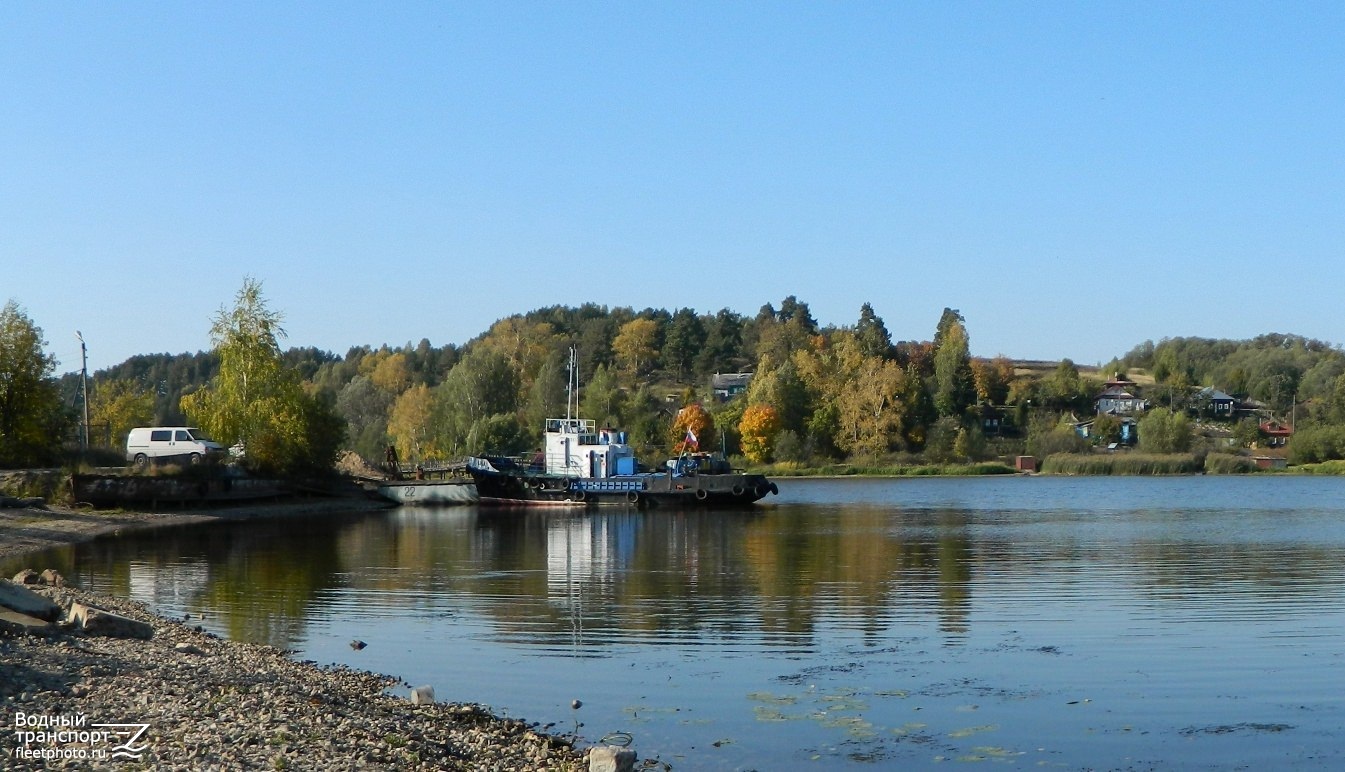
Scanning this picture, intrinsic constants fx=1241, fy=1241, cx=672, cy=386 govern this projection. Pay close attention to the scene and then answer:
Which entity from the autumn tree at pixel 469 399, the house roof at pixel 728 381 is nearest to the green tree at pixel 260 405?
the autumn tree at pixel 469 399

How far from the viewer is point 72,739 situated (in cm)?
995

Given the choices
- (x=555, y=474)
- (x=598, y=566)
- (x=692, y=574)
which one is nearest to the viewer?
(x=692, y=574)

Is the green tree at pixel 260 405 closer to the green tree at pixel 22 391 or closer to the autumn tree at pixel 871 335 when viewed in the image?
the green tree at pixel 22 391

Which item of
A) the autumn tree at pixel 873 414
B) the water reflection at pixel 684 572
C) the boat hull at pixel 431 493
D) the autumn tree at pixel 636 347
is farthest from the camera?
the autumn tree at pixel 636 347

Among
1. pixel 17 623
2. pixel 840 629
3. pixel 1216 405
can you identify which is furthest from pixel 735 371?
pixel 17 623

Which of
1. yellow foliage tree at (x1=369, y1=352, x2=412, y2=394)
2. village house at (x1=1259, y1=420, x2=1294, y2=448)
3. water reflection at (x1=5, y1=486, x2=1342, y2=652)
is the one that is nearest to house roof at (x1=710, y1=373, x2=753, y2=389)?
yellow foliage tree at (x1=369, y1=352, x2=412, y2=394)

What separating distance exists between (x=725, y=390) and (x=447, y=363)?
35830mm

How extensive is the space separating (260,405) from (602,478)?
55.1ft

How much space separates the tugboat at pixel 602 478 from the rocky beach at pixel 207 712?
141ft

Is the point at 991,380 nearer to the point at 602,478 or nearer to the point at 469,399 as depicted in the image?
the point at 469,399

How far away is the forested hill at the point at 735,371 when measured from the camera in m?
97.1

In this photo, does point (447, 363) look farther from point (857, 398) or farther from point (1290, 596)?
point (1290, 596)

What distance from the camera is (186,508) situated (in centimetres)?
5153

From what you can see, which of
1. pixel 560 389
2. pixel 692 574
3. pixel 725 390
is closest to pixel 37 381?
pixel 692 574
